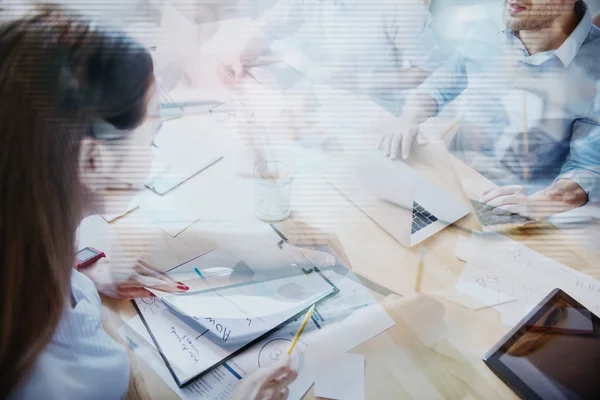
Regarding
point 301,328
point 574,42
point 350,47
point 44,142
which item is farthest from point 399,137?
point 44,142

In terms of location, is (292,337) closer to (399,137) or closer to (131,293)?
(131,293)

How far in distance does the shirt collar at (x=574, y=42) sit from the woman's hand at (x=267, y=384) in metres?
0.91

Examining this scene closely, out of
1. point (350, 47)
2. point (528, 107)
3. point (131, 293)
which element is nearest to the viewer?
point (131, 293)

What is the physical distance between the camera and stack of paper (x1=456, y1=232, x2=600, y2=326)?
2.33 ft

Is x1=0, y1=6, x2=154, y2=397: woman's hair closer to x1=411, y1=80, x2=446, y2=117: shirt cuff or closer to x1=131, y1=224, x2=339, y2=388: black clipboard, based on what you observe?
x1=131, y1=224, x2=339, y2=388: black clipboard

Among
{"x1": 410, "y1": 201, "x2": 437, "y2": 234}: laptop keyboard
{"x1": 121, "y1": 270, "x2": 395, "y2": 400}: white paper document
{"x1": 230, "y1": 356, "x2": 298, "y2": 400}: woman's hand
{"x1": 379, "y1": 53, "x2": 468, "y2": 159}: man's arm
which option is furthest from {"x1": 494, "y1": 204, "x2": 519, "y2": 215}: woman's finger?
{"x1": 230, "y1": 356, "x2": 298, "y2": 400}: woman's hand

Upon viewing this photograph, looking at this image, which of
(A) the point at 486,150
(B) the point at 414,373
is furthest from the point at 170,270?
(A) the point at 486,150

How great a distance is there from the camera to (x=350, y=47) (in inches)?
45.8

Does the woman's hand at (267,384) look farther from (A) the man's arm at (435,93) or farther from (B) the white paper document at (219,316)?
(A) the man's arm at (435,93)

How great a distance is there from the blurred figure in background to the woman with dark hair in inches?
21.8

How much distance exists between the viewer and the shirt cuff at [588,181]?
3.02ft

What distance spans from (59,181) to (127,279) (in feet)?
0.88

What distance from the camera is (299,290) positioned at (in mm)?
712

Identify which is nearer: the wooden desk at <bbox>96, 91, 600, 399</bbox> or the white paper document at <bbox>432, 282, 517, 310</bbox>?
the wooden desk at <bbox>96, 91, 600, 399</bbox>
